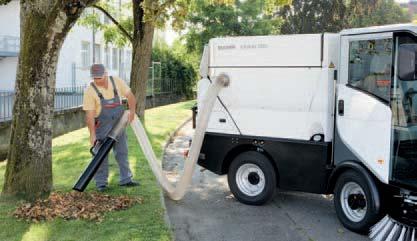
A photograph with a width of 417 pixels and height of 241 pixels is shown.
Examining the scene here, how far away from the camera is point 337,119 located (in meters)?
6.91

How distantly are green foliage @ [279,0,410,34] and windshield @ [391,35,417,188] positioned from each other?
2476 centimetres

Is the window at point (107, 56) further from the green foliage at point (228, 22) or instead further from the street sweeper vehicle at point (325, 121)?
the street sweeper vehicle at point (325, 121)

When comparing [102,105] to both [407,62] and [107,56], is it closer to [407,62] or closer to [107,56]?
[407,62]

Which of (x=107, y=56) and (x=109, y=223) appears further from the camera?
(x=107, y=56)

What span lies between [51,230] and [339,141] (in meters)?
3.74

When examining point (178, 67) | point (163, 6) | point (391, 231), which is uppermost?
point (163, 6)

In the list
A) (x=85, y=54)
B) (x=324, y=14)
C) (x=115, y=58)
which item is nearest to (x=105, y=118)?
(x=324, y=14)

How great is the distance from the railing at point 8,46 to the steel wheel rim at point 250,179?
23490 mm

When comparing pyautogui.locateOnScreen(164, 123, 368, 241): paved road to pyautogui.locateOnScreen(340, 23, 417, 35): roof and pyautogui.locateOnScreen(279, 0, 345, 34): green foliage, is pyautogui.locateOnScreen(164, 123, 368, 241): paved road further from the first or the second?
pyautogui.locateOnScreen(279, 0, 345, 34): green foliage

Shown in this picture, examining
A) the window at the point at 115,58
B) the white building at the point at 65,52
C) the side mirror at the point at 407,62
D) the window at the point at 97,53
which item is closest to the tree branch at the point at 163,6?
the side mirror at the point at 407,62

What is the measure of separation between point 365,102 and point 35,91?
3.99 meters

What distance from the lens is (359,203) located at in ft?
21.2

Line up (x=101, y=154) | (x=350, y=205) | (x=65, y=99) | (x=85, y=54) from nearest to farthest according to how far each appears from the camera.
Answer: (x=350, y=205)
(x=101, y=154)
(x=65, y=99)
(x=85, y=54)

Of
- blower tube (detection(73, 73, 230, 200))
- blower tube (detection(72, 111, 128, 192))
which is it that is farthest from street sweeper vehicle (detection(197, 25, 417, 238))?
blower tube (detection(72, 111, 128, 192))
